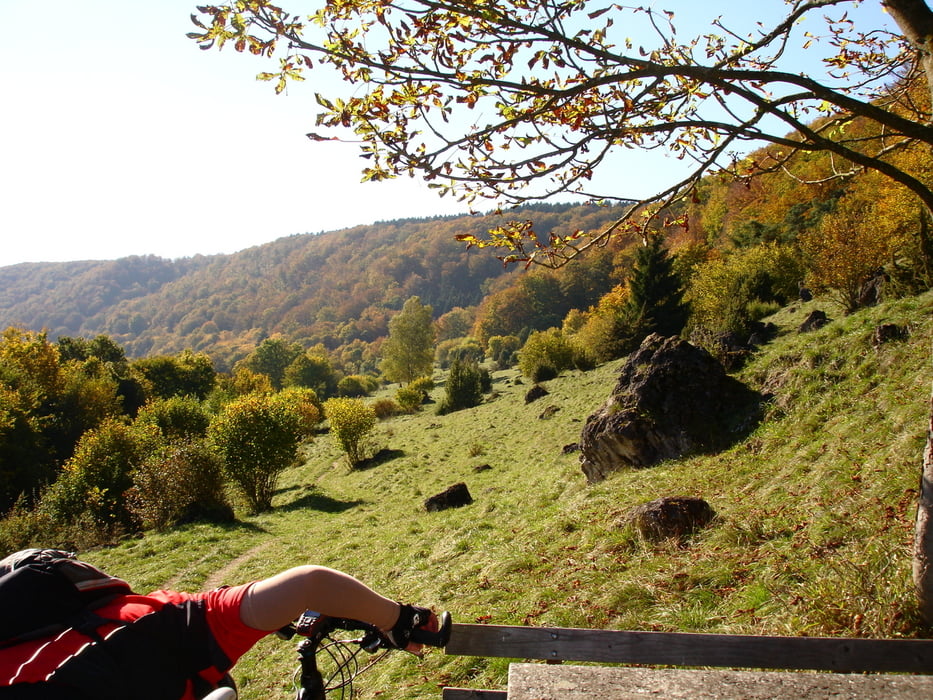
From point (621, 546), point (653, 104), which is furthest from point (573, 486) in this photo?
point (653, 104)

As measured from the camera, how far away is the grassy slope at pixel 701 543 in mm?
4758

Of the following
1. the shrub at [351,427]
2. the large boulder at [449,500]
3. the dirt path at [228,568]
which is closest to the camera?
the dirt path at [228,568]

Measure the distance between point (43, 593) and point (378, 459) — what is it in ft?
99.8

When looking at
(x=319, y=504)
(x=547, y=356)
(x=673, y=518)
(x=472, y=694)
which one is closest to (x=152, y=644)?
(x=472, y=694)

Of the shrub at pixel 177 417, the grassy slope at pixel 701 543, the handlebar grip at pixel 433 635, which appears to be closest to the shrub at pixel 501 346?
the shrub at pixel 177 417

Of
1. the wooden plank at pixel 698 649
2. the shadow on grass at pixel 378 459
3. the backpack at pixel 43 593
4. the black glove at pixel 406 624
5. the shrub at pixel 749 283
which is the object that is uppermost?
the shrub at pixel 749 283

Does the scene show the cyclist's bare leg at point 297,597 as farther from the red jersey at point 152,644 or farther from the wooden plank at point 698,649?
the wooden plank at point 698,649

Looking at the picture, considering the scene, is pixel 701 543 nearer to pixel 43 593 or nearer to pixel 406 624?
pixel 406 624

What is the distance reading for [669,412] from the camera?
11398 millimetres

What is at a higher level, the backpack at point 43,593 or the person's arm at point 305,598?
the backpack at point 43,593

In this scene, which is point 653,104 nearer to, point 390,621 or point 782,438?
point 390,621

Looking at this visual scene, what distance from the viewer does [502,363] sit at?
76.2 meters

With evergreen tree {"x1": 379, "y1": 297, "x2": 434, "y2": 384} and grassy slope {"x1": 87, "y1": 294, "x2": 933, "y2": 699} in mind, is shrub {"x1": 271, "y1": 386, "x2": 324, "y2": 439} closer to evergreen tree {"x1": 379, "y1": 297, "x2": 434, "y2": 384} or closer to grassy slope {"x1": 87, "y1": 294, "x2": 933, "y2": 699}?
evergreen tree {"x1": 379, "y1": 297, "x2": 434, "y2": 384}

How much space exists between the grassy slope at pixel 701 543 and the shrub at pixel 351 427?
1358 centimetres
